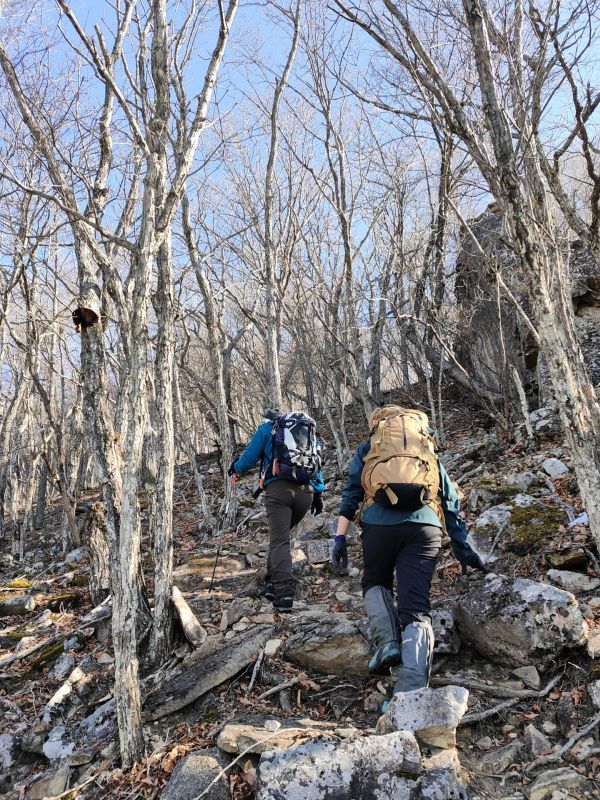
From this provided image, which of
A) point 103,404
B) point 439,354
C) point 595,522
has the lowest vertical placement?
point 595,522

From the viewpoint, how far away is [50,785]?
344cm

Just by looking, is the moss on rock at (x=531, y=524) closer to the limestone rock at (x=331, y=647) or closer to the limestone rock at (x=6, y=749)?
the limestone rock at (x=331, y=647)

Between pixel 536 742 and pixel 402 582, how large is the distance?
1.04 metres

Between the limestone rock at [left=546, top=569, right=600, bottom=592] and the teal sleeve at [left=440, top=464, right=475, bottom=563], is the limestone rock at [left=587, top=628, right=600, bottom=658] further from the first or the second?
the teal sleeve at [left=440, top=464, right=475, bottom=563]

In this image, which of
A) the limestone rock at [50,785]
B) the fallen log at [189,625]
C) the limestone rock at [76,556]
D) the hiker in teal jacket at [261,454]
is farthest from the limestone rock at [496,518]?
the limestone rock at [76,556]

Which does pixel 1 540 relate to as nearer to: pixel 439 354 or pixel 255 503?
pixel 255 503

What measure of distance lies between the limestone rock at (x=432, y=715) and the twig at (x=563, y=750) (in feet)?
1.34

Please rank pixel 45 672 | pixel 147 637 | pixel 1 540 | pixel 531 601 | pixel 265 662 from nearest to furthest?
pixel 531 601
pixel 265 662
pixel 147 637
pixel 45 672
pixel 1 540

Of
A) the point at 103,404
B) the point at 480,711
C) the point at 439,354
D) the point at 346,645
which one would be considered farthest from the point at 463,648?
the point at 439,354

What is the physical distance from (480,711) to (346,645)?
99cm

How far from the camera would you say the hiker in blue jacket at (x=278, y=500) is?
4.74 meters

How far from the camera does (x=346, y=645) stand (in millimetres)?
3699

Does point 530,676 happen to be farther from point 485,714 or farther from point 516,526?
point 516,526

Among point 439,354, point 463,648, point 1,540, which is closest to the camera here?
point 463,648
